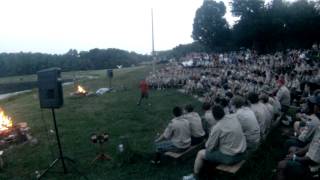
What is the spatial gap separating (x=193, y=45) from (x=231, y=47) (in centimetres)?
1796

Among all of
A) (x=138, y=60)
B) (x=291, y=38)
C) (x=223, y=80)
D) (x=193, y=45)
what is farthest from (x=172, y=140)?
(x=138, y=60)

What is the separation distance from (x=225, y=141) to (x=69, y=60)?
8668 centimetres

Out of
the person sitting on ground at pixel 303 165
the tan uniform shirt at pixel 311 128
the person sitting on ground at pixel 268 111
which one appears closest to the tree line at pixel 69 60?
the person sitting on ground at pixel 268 111

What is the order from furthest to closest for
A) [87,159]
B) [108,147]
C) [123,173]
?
[108,147], [87,159], [123,173]

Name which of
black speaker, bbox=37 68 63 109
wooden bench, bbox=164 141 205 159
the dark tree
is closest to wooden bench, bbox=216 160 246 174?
wooden bench, bbox=164 141 205 159

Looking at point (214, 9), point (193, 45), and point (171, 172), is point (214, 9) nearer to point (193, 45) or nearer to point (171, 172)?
point (193, 45)

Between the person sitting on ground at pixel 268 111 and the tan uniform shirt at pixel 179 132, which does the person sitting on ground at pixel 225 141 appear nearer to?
the tan uniform shirt at pixel 179 132

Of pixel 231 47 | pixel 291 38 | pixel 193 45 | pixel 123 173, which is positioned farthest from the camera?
pixel 193 45

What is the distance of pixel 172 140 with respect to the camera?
27.6ft

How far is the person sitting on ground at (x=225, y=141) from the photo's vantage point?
22.5 feet

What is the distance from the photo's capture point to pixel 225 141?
689cm

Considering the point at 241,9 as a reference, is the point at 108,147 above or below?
below

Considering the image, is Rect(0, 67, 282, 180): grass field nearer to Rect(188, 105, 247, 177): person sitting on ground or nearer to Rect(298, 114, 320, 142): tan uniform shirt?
Rect(188, 105, 247, 177): person sitting on ground

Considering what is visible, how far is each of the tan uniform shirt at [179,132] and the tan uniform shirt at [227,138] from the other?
1417 millimetres
